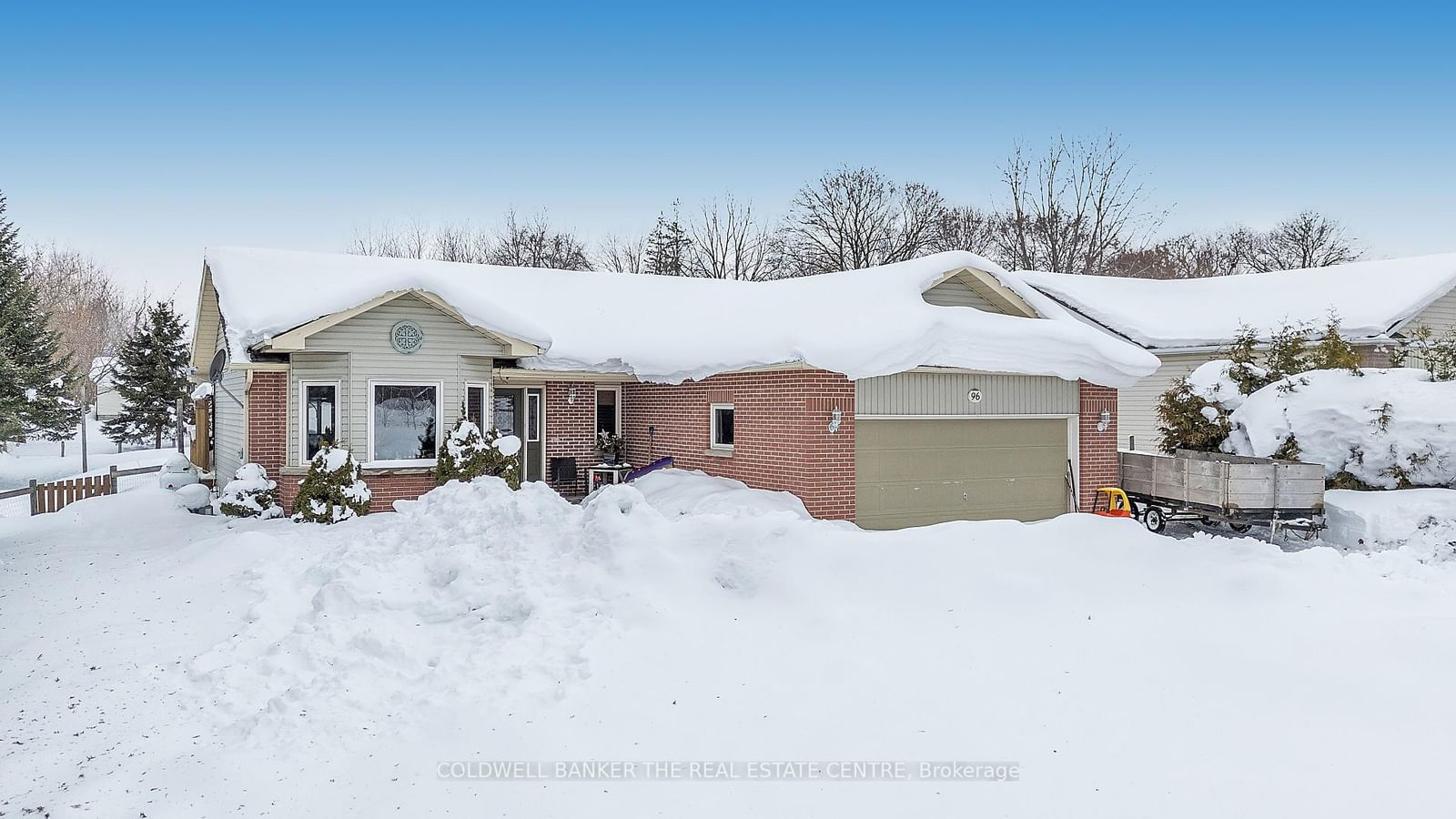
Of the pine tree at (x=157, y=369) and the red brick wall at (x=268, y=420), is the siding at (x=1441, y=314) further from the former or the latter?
the pine tree at (x=157, y=369)

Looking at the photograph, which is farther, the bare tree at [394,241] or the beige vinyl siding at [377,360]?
the bare tree at [394,241]

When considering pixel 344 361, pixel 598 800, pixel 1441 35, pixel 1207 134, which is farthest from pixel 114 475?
pixel 1207 134

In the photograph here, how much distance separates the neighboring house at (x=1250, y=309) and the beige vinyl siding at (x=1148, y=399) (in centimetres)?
2

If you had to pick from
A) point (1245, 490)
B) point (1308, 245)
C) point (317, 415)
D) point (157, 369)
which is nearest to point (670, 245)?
point (157, 369)

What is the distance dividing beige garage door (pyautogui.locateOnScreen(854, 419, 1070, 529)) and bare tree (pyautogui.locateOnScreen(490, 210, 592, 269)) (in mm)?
31622

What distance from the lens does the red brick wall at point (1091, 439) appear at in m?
14.1

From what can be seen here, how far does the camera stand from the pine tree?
1265 inches

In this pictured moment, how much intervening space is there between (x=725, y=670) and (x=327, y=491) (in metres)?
8.24

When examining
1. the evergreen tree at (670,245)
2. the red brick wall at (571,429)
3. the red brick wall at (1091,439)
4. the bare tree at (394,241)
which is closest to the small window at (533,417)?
the red brick wall at (571,429)

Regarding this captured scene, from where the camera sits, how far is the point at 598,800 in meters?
4.59

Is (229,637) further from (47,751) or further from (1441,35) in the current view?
(1441,35)

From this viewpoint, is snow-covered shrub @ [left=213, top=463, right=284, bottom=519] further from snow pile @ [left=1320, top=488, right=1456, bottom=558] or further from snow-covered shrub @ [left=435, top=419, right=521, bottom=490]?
snow pile @ [left=1320, top=488, right=1456, bottom=558]

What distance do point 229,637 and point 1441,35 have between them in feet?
79.9

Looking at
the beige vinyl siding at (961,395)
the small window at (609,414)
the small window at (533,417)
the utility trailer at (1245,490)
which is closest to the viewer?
the utility trailer at (1245,490)
